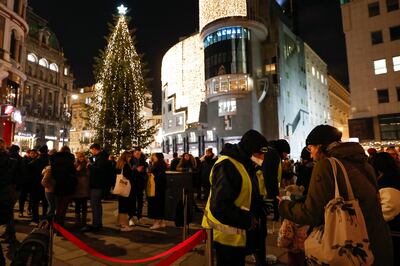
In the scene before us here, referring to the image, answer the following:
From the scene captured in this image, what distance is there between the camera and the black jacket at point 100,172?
25.6 ft

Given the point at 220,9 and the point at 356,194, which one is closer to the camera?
the point at 356,194

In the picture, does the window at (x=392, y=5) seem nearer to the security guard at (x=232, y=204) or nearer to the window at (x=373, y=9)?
the window at (x=373, y=9)

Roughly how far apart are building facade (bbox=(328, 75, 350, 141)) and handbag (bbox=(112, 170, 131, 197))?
87115mm

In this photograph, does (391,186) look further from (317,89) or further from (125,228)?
(317,89)

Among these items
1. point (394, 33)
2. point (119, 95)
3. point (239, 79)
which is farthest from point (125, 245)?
point (239, 79)

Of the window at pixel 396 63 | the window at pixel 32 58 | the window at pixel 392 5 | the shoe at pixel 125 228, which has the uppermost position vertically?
the window at pixel 32 58

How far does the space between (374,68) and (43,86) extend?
62346mm

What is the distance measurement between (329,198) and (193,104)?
5198 centimetres

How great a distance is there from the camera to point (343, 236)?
6.94 ft

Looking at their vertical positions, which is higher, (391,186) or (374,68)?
(374,68)

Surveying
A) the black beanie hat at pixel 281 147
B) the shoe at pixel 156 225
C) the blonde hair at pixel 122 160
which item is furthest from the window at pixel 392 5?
the shoe at pixel 156 225

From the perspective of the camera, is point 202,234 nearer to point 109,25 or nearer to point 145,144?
point 145,144

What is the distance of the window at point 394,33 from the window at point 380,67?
2554 mm

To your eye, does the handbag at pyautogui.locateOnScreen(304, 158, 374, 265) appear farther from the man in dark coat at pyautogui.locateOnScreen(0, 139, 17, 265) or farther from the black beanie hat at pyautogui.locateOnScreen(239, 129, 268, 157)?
the man in dark coat at pyautogui.locateOnScreen(0, 139, 17, 265)
